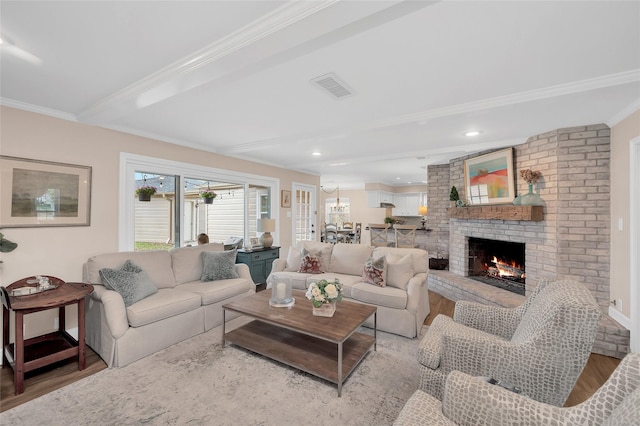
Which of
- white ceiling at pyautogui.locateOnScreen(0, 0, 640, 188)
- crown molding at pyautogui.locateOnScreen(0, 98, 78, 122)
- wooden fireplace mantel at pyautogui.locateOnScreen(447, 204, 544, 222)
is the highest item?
white ceiling at pyautogui.locateOnScreen(0, 0, 640, 188)

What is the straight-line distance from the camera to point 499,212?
4.01 meters

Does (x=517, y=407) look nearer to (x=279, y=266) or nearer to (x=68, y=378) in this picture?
(x=68, y=378)

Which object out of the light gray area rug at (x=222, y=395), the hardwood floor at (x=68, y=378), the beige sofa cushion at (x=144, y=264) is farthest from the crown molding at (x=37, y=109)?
the light gray area rug at (x=222, y=395)

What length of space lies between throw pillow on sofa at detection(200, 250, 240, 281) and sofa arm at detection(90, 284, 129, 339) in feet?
3.64

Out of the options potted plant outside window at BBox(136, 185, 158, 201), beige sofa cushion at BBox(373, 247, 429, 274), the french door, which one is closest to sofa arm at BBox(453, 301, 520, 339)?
beige sofa cushion at BBox(373, 247, 429, 274)

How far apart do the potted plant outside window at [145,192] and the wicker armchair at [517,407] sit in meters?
3.99

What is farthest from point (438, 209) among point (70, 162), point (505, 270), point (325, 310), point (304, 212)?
point (70, 162)

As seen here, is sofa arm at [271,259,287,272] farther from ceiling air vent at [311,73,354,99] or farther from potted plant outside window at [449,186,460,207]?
potted plant outside window at [449,186,460,207]

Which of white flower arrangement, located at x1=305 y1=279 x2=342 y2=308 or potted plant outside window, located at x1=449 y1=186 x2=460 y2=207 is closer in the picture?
white flower arrangement, located at x1=305 y1=279 x2=342 y2=308

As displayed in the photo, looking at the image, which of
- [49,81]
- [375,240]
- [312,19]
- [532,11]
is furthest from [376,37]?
[375,240]

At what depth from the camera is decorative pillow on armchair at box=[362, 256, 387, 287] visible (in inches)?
134

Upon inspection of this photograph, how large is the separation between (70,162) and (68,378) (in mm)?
2178

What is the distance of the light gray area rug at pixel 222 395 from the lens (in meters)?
1.87

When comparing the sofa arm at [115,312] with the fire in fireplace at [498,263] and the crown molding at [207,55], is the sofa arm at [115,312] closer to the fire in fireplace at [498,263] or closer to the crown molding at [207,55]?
the crown molding at [207,55]
